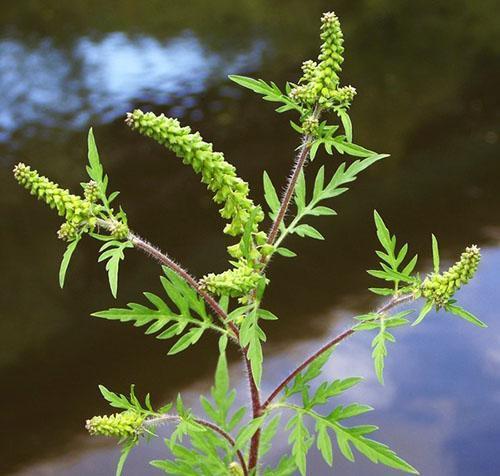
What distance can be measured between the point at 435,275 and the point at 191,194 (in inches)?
52.6

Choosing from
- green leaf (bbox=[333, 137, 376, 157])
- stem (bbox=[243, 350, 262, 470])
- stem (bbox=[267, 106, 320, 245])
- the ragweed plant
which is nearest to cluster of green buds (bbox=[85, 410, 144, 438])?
the ragweed plant

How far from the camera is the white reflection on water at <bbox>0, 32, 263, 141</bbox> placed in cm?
226

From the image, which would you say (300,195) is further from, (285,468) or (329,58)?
(285,468)

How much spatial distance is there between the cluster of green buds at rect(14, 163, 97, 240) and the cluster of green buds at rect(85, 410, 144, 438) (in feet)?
0.55

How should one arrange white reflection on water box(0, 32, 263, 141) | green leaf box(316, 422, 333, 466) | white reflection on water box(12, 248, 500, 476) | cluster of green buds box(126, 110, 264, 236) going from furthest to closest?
white reflection on water box(0, 32, 263, 141) → white reflection on water box(12, 248, 500, 476) → green leaf box(316, 422, 333, 466) → cluster of green buds box(126, 110, 264, 236)

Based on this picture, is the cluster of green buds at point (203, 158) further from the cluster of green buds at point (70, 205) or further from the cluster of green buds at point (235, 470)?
the cluster of green buds at point (235, 470)

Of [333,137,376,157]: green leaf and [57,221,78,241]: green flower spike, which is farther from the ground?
[333,137,376,157]: green leaf

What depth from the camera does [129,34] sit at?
275cm

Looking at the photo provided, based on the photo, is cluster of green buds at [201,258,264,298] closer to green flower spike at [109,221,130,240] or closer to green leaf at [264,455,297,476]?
green flower spike at [109,221,130,240]

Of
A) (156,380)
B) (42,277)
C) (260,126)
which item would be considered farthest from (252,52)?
(156,380)

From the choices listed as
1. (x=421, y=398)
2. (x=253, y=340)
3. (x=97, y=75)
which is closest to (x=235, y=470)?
(x=253, y=340)

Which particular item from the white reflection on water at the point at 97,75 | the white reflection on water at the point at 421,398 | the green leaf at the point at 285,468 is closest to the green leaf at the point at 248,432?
the green leaf at the point at 285,468

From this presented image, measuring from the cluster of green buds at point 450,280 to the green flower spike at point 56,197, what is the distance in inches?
12.0

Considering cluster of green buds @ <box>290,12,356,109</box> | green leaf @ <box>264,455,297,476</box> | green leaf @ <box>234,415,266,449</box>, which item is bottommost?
green leaf @ <box>264,455,297,476</box>
